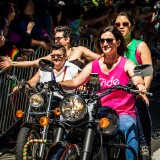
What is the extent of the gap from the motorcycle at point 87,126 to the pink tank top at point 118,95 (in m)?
0.39

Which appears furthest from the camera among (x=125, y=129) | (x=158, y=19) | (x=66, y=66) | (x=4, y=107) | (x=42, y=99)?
(x=158, y=19)

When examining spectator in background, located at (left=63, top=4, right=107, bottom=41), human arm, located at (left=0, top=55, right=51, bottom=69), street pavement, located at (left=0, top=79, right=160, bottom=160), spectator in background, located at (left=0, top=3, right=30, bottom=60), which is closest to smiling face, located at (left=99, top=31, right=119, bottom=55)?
human arm, located at (left=0, top=55, right=51, bottom=69)

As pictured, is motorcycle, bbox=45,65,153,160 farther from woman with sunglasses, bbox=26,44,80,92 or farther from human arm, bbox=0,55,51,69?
human arm, bbox=0,55,51,69

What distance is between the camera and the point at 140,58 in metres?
5.98

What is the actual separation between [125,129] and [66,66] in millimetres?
2147

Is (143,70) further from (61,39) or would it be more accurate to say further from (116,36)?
(61,39)

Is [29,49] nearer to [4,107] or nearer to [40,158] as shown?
[4,107]

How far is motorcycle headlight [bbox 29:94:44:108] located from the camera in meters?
5.96

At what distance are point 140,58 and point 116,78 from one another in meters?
1.06

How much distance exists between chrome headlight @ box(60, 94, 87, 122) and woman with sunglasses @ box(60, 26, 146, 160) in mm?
597

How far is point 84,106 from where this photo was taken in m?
4.36

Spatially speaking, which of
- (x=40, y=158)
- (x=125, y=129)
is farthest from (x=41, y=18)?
(x=125, y=129)

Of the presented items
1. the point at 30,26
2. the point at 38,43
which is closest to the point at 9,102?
the point at 38,43

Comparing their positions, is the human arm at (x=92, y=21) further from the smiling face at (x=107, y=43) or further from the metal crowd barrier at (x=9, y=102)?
the smiling face at (x=107, y=43)
